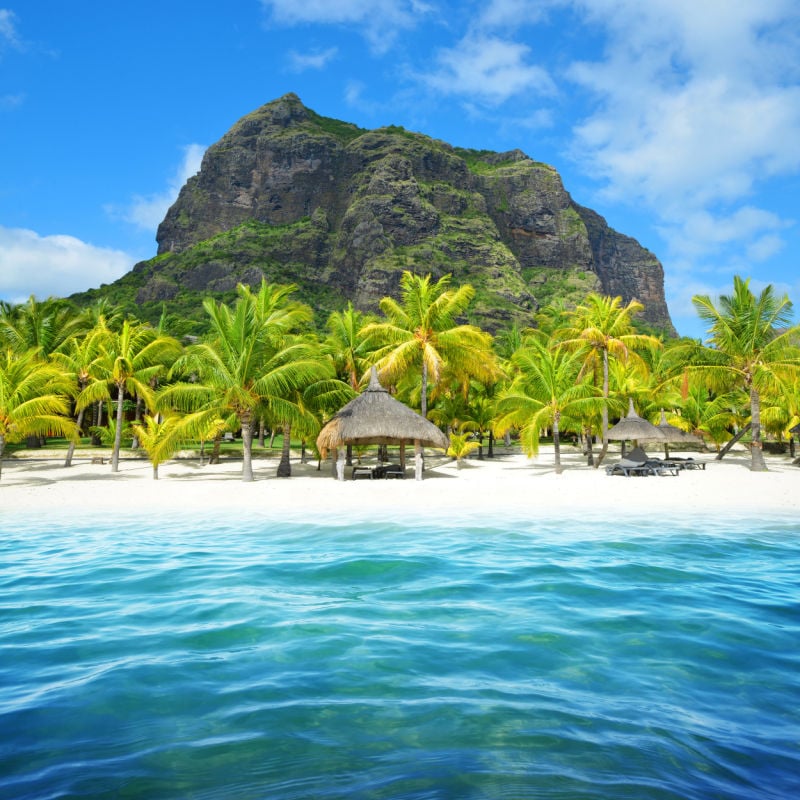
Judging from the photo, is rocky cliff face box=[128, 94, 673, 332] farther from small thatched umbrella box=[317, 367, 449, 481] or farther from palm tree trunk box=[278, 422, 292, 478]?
small thatched umbrella box=[317, 367, 449, 481]

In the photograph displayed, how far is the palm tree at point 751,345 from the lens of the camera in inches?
919

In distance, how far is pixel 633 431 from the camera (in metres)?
24.8

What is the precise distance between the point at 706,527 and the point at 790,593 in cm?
441

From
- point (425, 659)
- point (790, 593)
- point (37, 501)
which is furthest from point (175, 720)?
point (37, 501)

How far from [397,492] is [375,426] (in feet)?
12.7

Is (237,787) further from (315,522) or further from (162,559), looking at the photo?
(315,522)

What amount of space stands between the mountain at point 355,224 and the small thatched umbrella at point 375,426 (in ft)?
234

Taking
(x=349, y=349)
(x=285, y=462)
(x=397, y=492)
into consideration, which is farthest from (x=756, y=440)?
(x=285, y=462)

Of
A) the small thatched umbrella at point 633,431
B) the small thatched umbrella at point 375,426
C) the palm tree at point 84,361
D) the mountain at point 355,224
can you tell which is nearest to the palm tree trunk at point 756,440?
the small thatched umbrella at point 633,431

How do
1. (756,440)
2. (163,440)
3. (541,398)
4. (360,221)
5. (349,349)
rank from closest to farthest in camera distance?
(163,440)
(541,398)
(756,440)
(349,349)
(360,221)

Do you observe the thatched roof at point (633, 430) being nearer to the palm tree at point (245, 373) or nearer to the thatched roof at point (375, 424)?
the thatched roof at point (375, 424)

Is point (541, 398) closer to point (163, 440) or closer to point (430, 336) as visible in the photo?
point (430, 336)

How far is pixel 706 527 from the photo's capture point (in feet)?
34.0

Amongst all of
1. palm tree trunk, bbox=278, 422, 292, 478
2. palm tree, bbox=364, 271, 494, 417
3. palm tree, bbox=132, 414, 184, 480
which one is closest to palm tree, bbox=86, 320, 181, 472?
palm tree, bbox=132, 414, 184, 480
